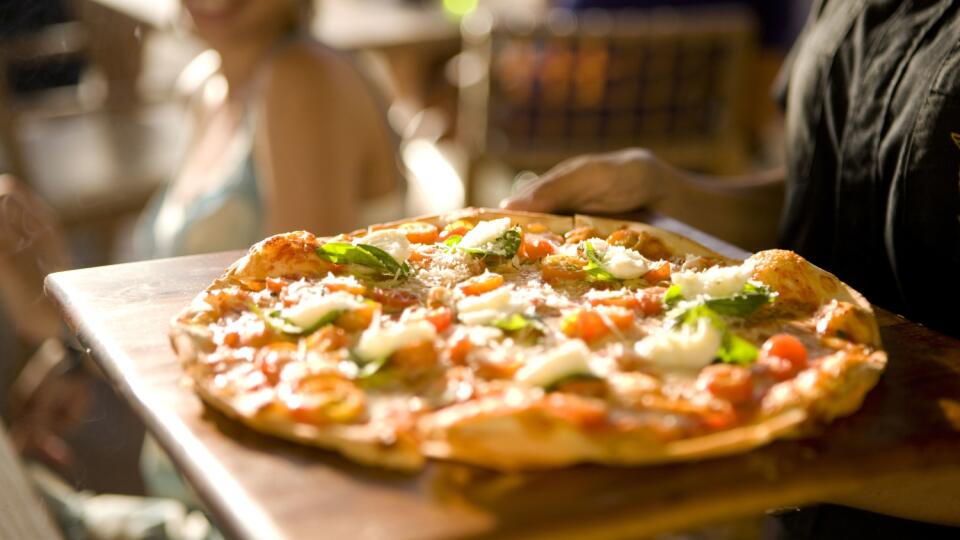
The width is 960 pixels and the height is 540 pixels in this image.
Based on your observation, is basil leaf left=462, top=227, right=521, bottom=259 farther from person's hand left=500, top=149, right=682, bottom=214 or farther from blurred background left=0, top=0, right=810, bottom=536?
blurred background left=0, top=0, right=810, bottom=536

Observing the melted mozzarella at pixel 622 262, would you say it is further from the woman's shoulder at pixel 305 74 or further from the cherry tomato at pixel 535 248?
the woman's shoulder at pixel 305 74

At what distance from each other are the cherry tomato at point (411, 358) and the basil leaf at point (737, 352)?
0.31 metres

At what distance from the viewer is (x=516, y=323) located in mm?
1160

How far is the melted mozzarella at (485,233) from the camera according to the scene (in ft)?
4.49

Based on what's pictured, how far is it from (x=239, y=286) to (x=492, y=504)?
54 cm

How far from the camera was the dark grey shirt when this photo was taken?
134 cm

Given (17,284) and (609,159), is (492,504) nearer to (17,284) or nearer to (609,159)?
(609,159)

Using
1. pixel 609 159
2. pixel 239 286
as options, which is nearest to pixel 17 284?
pixel 239 286

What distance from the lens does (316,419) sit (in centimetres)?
97

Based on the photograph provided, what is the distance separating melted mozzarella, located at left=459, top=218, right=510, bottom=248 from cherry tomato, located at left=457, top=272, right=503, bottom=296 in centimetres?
8

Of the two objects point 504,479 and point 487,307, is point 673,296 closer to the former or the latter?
point 487,307

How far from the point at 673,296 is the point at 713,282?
0.17ft

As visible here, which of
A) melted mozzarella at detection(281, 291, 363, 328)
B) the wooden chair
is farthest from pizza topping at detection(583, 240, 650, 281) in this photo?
the wooden chair

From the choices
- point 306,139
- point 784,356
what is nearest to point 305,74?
point 306,139
